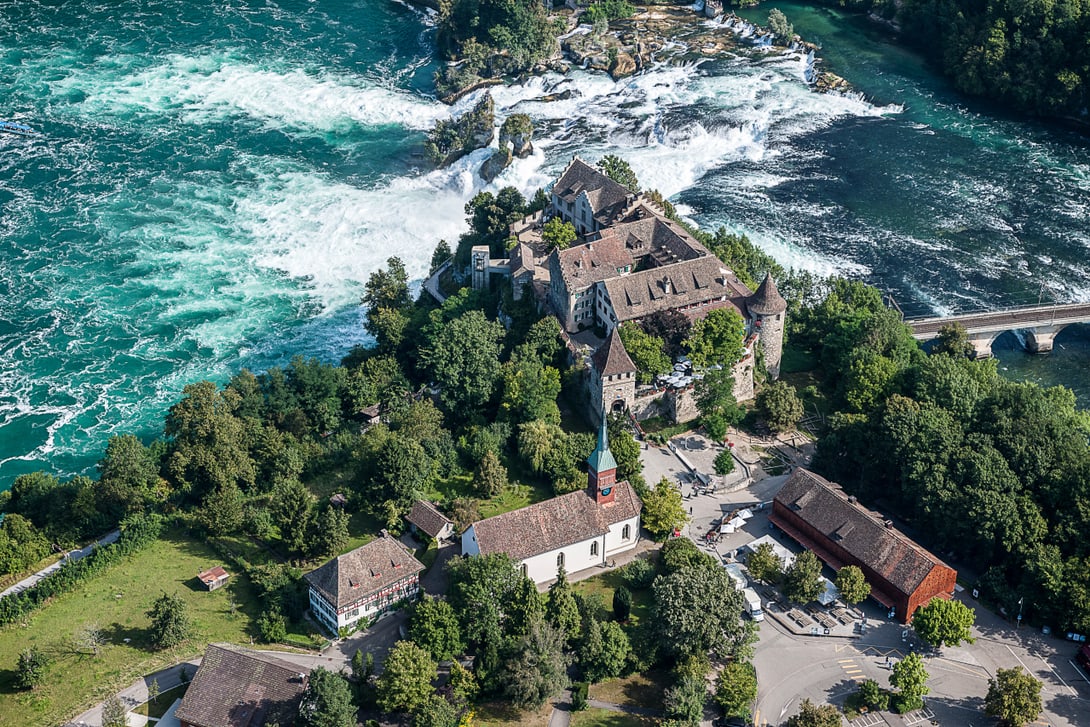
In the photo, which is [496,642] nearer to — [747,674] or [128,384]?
[747,674]

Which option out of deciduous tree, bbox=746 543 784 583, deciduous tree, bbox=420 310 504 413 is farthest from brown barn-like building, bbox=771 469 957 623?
deciduous tree, bbox=420 310 504 413

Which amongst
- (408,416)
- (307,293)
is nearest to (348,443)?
(408,416)

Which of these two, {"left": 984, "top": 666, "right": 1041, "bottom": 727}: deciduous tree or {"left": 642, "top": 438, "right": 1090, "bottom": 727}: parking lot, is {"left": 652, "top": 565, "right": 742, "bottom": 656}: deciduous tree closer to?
{"left": 642, "top": 438, "right": 1090, "bottom": 727}: parking lot

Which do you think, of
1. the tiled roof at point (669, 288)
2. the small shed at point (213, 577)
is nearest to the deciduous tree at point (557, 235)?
the tiled roof at point (669, 288)

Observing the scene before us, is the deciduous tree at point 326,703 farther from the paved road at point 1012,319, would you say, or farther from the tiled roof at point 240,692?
the paved road at point 1012,319

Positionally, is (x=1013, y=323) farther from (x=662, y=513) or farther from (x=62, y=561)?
(x=62, y=561)
